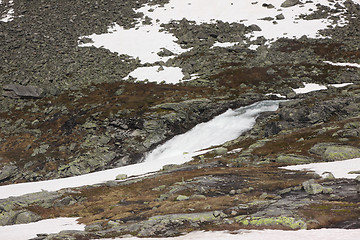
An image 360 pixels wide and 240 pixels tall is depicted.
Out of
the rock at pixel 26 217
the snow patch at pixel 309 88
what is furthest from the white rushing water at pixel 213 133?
the rock at pixel 26 217

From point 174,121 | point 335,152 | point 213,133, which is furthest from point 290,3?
point 335,152

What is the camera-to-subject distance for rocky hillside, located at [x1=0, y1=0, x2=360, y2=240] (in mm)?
17641

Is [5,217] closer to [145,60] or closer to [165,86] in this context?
[165,86]

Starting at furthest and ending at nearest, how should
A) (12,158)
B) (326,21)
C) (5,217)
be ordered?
(326,21)
(12,158)
(5,217)

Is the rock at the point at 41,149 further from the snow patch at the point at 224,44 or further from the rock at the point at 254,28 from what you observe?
the rock at the point at 254,28

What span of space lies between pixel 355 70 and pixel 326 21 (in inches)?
1182

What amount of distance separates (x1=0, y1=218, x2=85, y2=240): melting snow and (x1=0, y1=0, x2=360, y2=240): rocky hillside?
3.61 ft

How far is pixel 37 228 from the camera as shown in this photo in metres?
20.2

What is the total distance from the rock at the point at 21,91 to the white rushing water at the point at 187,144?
1220 inches

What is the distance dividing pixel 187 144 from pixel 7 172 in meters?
30.7

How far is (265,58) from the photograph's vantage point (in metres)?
72.8

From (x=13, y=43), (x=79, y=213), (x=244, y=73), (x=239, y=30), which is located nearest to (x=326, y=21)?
(x=239, y=30)

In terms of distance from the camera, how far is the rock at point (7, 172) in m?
43.3

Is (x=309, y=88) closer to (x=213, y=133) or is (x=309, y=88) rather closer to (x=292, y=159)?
(x=213, y=133)
